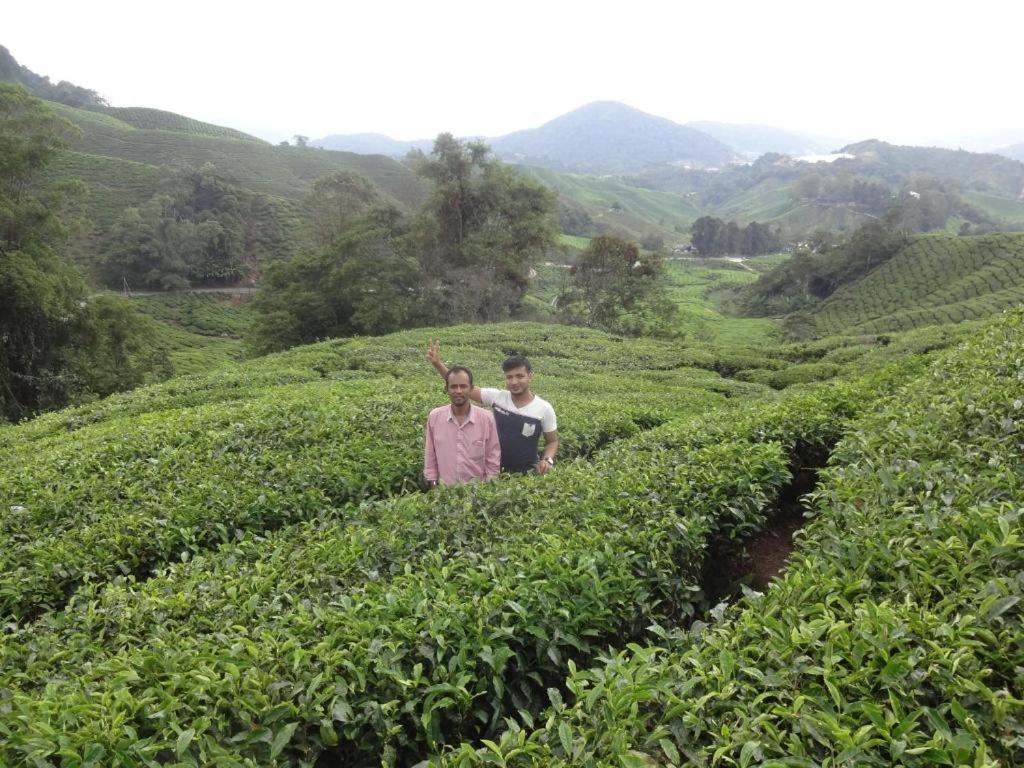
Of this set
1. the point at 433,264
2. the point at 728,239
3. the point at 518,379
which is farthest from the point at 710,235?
the point at 518,379

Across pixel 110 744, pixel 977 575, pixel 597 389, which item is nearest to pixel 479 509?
pixel 110 744

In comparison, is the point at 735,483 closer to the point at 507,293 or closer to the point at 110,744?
the point at 110,744

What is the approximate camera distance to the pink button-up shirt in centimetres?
592

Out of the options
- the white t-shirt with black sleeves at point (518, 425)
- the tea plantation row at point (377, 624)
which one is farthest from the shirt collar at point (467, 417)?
→ the tea plantation row at point (377, 624)

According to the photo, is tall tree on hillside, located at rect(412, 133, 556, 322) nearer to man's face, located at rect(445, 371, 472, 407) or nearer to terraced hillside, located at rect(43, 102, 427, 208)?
man's face, located at rect(445, 371, 472, 407)

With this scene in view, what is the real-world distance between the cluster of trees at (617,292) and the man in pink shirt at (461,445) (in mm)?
35568

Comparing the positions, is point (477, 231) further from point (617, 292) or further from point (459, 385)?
point (459, 385)

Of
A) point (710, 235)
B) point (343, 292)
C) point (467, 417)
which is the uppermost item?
point (710, 235)

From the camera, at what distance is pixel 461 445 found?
19.5 ft

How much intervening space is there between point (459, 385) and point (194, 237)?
73539mm

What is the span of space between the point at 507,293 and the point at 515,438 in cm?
3238

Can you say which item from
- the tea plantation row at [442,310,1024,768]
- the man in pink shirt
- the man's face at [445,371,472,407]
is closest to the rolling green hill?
the man in pink shirt

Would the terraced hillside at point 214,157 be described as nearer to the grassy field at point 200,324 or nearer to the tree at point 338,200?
the grassy field at point 200,324

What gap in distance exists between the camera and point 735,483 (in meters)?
4.99
